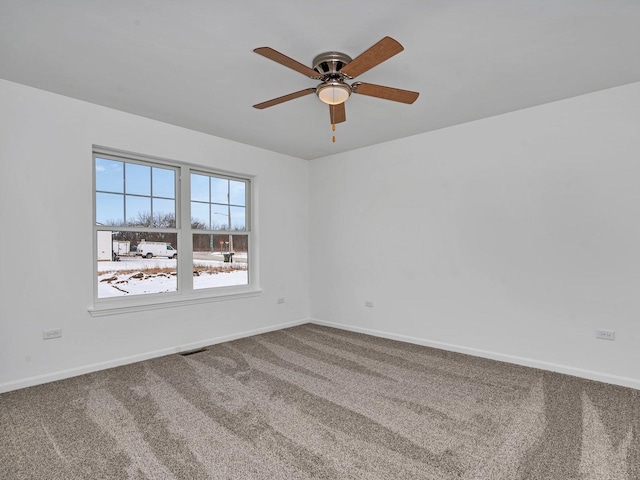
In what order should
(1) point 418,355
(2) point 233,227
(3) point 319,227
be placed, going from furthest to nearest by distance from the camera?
1. (3) point 319,227
2. (2) point 233,227
3. (1) point 418,355

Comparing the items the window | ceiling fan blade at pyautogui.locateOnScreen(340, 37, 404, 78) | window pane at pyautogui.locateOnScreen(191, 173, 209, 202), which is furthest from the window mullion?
ceiling fan blade at pyautogui.locateOnScreen(340, 37, 404, 78)

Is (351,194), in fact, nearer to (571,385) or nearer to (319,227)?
(319,227)

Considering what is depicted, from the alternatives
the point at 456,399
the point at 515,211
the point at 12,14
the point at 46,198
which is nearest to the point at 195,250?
the point at 46,198

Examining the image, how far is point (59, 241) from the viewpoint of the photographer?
3225mm

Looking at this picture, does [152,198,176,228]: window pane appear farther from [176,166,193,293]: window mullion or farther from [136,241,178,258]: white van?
[136,241,178,258]: white van

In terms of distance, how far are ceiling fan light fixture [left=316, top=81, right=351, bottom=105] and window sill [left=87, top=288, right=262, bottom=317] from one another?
2826 mm

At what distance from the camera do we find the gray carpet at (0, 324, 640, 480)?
1940 millimetres

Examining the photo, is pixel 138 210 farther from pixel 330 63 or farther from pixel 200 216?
pixel 330 63

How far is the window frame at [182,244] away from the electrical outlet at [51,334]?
0.29 m

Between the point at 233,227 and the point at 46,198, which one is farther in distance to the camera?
the point at 233,227

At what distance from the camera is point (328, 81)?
2557 millimetres

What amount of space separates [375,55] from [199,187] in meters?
3.08

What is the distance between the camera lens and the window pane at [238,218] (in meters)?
4.83

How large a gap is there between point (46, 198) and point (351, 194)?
3.50 m
